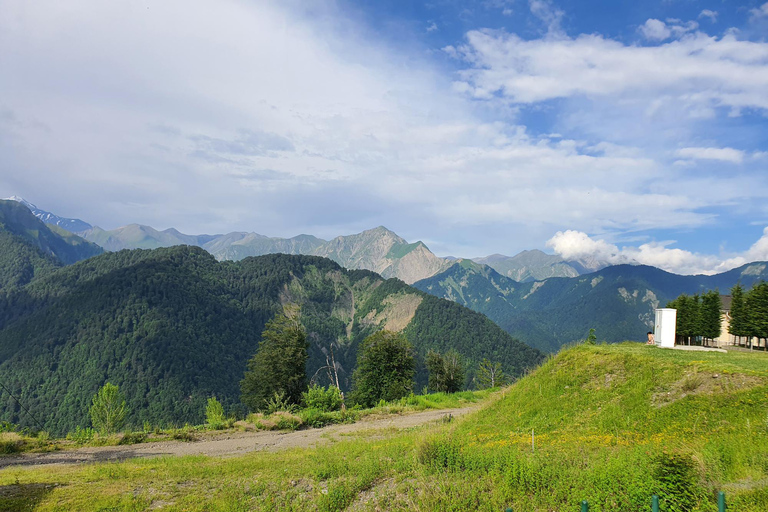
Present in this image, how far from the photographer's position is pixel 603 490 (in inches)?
299

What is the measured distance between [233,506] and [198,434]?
1278 cm

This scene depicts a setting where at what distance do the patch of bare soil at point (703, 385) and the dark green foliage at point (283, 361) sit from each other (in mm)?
31943

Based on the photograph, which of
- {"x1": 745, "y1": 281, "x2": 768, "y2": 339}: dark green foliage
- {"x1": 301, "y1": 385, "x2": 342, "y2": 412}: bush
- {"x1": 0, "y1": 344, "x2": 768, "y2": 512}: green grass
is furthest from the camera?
{"x1": 745, "y1": 281, "x2": 768, "y2": 339}: dark green foliage

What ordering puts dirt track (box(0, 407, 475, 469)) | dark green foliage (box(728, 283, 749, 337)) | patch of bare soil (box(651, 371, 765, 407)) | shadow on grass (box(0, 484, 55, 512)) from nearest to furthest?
1. shadow on grass (box(0, 484, 55, 512))
2. patch of bare soil (box(651, 371, 765, 407))
3. dirt track (box(0, 407, 475, 469))
4. dark green foliage (box(728, 283, 749, 337))

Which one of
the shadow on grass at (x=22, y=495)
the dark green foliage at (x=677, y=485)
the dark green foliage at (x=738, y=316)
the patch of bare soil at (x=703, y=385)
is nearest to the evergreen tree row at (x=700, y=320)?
the dark green foliage at (x=738, y=316)

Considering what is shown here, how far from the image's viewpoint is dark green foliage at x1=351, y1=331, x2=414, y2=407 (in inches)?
1806

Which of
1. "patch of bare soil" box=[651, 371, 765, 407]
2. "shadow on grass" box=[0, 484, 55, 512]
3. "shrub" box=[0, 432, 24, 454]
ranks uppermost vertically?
"patch of bare soil" box=[651, 371, 765, 407]

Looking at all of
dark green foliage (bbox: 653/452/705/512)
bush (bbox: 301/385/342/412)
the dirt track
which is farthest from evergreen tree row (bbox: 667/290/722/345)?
dark green foliage (bbox: 653/452/705/512)

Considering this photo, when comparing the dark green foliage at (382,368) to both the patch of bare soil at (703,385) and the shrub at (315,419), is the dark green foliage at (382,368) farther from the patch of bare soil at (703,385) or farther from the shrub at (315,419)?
the patch of bare soil at (703,385)

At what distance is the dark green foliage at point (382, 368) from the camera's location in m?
45.9

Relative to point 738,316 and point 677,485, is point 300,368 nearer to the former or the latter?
point 677,485

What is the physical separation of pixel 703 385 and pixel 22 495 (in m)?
19.5

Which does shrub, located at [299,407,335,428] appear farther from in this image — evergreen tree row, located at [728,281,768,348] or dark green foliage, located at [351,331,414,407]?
evergreen tree row, located at [728,281,768,348]

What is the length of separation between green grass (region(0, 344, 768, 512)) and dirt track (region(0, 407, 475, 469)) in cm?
203
